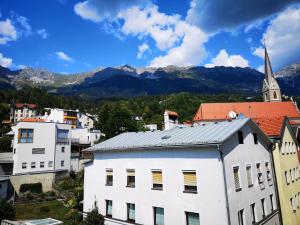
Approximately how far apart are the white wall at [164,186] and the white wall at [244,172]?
1.10 metres

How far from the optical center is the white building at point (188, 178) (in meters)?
17.4

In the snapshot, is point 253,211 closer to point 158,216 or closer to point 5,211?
point 158,216

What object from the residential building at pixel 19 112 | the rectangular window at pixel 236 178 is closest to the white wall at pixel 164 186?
the rectangular window at pixel 236 178

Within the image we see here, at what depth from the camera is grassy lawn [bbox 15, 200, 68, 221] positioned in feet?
98.0

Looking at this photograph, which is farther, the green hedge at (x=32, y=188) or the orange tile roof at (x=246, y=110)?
the orange tile roof at (x=246, y=110)

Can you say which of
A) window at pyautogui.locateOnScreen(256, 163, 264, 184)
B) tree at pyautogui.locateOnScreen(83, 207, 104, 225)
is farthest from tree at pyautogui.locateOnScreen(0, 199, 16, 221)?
window at pyautogui.locateOnScreen(256, 163, 264, 184)

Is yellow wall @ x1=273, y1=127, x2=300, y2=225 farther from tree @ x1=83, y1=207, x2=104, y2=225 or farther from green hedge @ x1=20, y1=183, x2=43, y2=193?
green hedge @ x1=20, y1=183, x2=43, y2=193

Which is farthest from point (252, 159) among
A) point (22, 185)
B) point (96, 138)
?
point (96, 138)

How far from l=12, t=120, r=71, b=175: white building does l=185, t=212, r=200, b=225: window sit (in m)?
36.2

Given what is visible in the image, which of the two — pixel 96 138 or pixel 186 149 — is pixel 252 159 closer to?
pixel 186 149

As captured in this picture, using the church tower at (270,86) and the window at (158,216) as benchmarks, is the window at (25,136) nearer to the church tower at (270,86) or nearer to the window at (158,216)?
the window at (158,216)

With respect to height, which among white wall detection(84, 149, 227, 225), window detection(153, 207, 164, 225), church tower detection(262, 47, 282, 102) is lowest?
window detection(153, 207, 164, 225)

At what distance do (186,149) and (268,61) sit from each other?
9466 centimetres

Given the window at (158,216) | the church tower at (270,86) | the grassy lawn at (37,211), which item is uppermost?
the church tower at (270,86)
